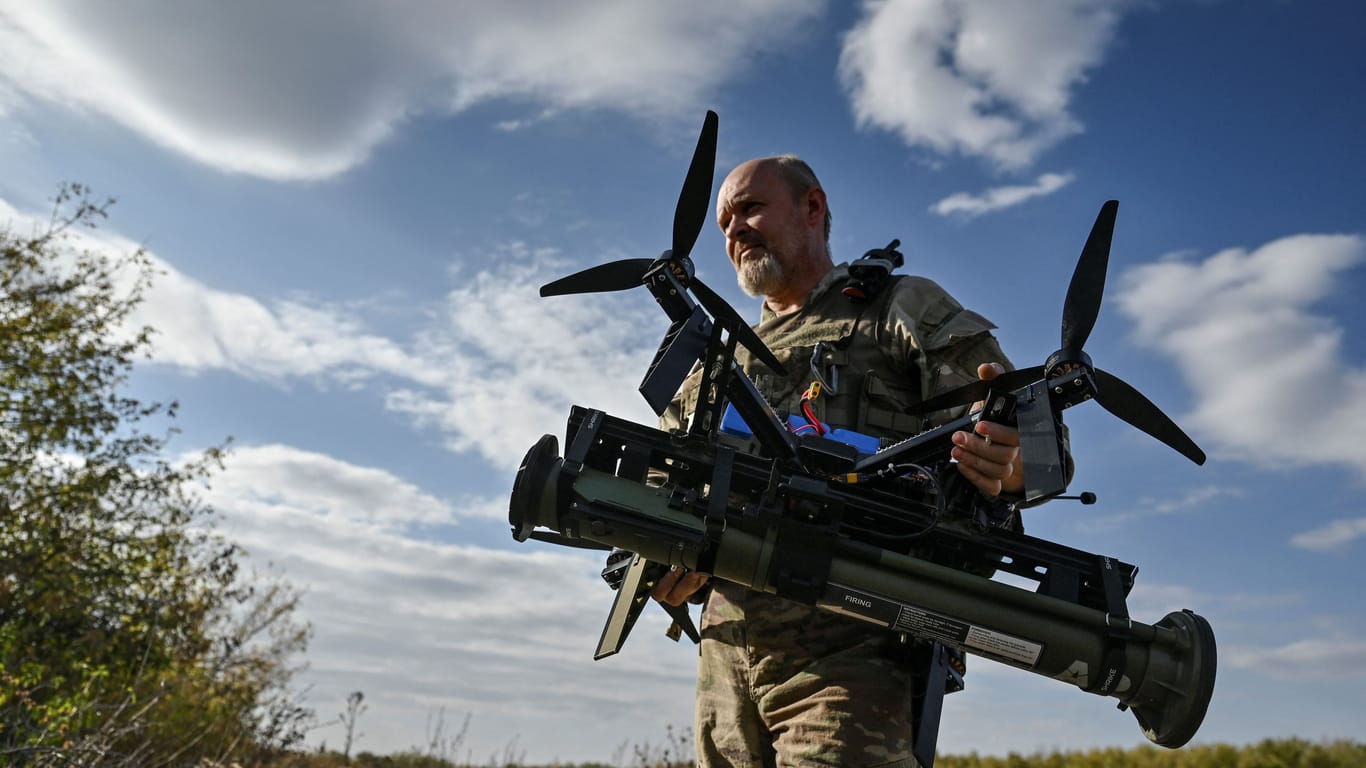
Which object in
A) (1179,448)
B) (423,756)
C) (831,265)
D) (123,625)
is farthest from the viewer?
(123,625)

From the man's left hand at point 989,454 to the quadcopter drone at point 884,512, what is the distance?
58 millimetres

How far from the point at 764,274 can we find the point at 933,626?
2.36 meters

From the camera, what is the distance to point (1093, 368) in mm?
2943

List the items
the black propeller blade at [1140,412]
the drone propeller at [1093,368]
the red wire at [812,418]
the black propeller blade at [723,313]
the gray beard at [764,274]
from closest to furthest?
the drone propeller at [1093,368] < the black propeller blade at [1140,412] < the black propeller blade at [723,313] < the red wire at [812,418] < the gray beard at [764,274]

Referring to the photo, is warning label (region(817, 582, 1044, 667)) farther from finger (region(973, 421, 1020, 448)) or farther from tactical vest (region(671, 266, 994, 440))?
tactical vest (region(671, 266, 994, 440))

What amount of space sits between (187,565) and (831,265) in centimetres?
1297

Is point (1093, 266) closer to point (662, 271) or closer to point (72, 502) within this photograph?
point (662, 271)

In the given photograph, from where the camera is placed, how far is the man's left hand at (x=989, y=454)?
3010mm

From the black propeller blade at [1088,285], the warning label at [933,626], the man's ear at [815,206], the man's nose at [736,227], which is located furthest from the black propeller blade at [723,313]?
the man's ear at [815,206]

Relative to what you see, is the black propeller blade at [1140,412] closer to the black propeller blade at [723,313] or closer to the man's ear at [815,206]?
the black propeller blade at [723,313]

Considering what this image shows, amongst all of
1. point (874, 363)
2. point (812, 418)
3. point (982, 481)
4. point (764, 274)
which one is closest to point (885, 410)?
point (874, 363)

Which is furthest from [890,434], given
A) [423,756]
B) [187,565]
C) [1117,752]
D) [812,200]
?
[187,565]

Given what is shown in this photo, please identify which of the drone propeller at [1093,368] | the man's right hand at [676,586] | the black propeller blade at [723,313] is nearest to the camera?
the drone propeller at [1093,368]

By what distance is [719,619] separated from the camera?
3.97m
